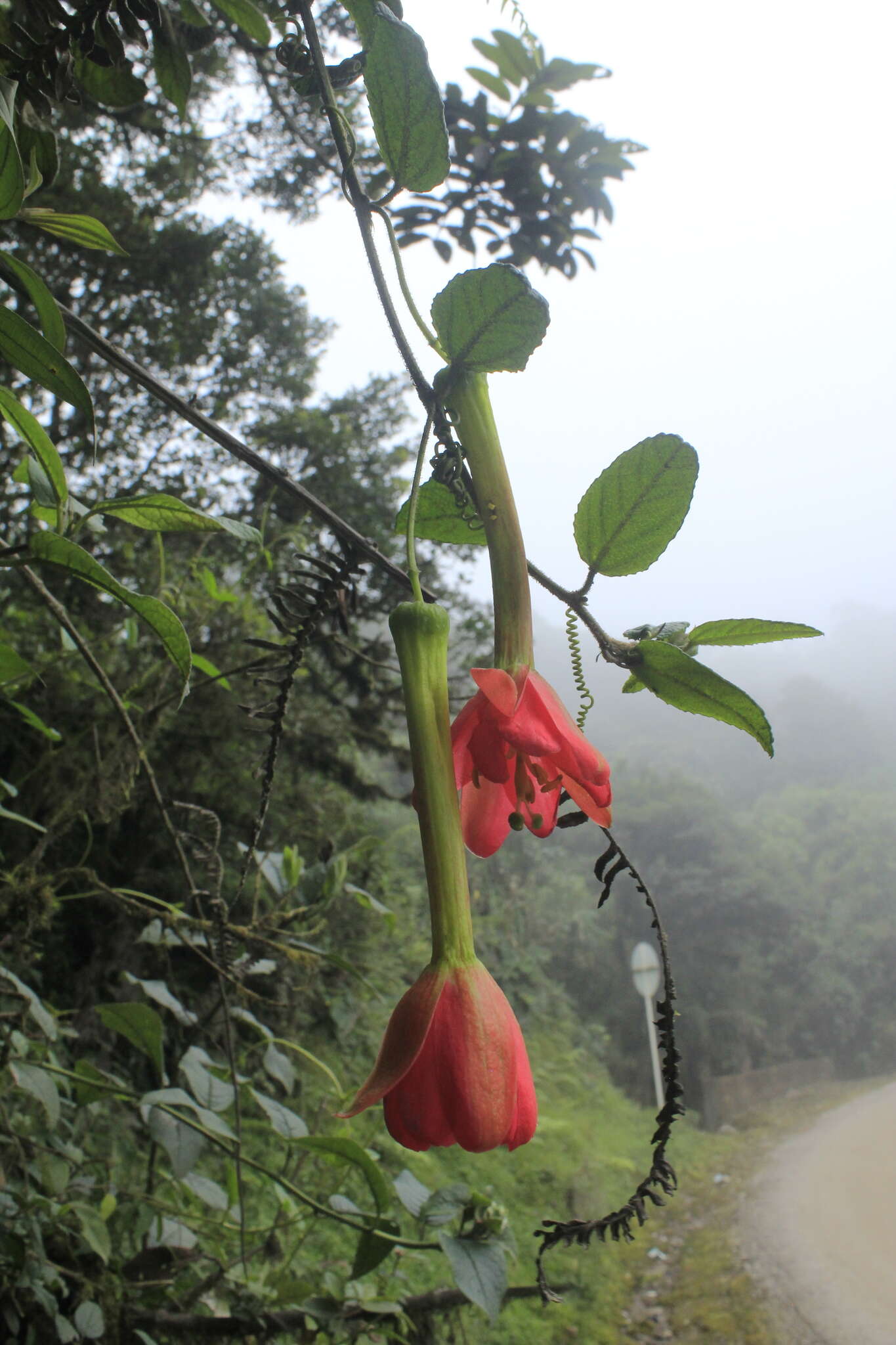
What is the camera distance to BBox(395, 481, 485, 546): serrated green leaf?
155 mm

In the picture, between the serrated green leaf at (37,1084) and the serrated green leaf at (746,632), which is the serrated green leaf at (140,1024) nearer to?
the serrated green leaf at (37,1084)

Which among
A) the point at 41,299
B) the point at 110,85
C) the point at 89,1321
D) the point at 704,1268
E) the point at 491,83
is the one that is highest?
the point at 491,83

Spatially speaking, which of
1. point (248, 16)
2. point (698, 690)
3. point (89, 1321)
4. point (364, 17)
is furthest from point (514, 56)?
point (89, 1321)

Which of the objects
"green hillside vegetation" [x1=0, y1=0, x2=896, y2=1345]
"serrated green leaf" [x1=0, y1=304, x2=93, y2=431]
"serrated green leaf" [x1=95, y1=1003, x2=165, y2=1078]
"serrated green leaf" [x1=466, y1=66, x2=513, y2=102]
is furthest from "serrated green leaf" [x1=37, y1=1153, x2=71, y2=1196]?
"serrated green leaf" [x1=466, y1=66, x2=513, y2=102]

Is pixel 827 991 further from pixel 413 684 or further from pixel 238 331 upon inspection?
pixel 413 684

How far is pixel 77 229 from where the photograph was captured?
0.67 feet

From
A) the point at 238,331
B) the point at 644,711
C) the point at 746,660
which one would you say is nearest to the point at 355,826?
the point at 238,331

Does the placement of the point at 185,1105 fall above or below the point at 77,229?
below

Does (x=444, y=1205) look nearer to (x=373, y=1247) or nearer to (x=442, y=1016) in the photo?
(x=373, y=1247)

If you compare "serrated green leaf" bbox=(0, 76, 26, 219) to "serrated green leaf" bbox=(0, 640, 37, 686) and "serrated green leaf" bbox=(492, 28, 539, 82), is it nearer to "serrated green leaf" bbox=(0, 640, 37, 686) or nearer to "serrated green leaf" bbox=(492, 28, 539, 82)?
"serrated green leaf" bbox=(0, 640, 37, 686)

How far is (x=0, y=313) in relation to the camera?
15cm

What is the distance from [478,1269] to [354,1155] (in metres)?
0.09

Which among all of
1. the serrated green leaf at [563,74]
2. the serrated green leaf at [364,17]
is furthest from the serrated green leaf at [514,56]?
the serrated green leaf at [364,17]

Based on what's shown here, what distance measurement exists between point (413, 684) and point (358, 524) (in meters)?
2.11
